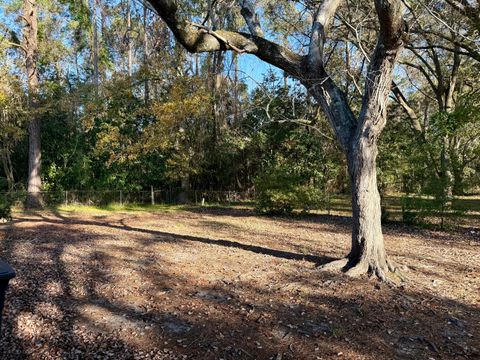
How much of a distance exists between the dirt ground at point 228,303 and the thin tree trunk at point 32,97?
33.2 feet

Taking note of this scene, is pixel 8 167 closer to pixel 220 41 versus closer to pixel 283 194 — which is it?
pixel 283 194

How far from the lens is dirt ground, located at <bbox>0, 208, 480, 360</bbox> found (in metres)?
3.55

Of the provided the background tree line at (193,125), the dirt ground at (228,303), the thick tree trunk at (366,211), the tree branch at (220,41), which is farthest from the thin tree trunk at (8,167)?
the thick tree trunk at (366,211)

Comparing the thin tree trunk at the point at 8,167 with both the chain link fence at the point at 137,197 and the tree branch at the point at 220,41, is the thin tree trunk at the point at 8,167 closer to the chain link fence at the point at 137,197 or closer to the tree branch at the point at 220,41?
the chain link fence at the point at 137,197

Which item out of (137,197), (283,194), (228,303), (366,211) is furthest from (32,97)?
(366,211)

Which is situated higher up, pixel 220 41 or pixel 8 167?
pixel 220 41

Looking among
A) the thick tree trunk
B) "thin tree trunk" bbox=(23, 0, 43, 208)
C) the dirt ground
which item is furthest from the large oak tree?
"thin tree trunk" bbox=(23, 0, 43, 208)

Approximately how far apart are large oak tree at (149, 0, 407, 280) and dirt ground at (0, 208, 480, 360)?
0.59 m

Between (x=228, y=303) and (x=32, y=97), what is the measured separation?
17.1 m

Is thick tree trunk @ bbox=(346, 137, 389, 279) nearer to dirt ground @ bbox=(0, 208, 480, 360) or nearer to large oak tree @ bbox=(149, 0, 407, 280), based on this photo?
large oak tree @ bbox=(149, 0, 407, 280)

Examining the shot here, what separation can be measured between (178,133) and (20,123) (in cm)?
765

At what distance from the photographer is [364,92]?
587 cm

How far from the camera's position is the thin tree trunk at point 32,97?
17.6 meters

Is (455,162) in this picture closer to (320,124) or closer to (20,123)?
(320,124)
